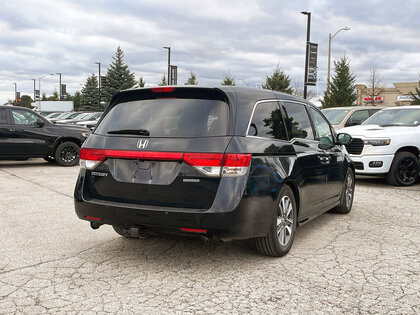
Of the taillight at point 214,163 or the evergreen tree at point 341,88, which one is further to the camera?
the evergreen tree at point 341,88

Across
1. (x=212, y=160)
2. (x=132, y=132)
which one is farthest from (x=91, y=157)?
(x=212, y=160)

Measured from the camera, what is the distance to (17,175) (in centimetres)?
1112

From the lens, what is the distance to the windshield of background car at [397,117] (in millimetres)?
10508

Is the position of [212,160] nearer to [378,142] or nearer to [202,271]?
[202,271]

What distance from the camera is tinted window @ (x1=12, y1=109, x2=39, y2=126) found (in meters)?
12.7

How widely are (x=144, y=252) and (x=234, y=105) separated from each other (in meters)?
1.78

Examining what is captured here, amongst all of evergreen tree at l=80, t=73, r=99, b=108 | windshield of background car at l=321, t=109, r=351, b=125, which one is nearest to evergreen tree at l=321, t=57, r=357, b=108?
windshield of background car at l=321, t=109, r=351, b=125

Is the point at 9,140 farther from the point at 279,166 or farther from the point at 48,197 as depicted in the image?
the point at 279,166

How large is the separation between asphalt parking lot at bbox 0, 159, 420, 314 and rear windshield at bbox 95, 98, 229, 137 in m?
1.25

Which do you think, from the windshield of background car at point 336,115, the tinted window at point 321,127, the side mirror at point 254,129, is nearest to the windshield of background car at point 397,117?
the windshield of background car at point 336,115

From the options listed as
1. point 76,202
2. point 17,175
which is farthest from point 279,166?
point 17,175

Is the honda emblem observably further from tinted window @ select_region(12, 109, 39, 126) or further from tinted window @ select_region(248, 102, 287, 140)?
tinted window @ select_region(12, 109, 39, 126)

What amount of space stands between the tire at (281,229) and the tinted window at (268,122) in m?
0.56

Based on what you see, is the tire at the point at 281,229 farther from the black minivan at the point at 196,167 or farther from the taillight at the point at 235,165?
the taillight at the point at 235,165
